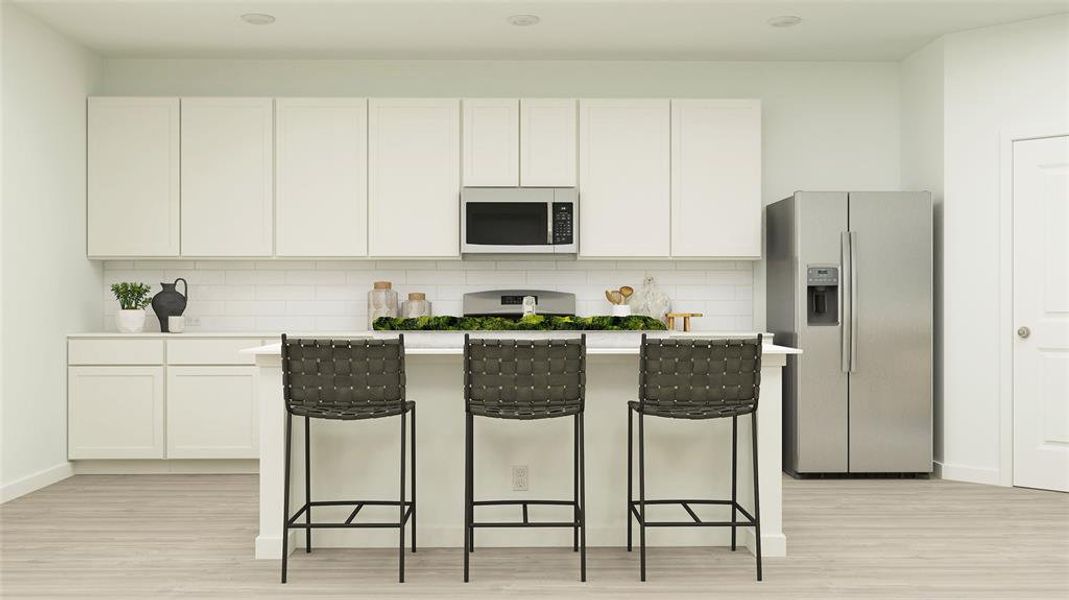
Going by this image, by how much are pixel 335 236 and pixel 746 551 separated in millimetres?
3172

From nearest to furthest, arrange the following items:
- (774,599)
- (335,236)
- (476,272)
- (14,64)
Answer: (774,599), (14,64), (335,236), (476,272)

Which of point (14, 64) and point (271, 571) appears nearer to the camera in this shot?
point (271, 571)

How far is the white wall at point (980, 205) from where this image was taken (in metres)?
4.39

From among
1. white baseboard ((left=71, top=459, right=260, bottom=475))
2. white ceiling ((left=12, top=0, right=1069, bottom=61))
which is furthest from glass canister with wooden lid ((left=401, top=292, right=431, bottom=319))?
white ceiling ((left=12, top=0, right=1069, bottom=61))

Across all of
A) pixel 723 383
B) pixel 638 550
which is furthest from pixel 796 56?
pixel 638 550

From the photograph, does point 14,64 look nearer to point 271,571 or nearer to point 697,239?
point 271,571

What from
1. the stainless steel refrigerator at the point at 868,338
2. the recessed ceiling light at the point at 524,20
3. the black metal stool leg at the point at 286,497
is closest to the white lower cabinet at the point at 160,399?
the black metal stool leg at the point at 286,497

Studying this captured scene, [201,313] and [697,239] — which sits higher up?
[697,239]

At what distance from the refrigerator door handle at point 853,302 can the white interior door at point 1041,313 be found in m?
0.89

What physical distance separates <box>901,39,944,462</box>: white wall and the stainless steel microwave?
7.49 feet

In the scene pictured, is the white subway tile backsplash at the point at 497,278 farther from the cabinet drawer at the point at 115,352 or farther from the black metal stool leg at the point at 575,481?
the black metal stool leg at the point at 575,481

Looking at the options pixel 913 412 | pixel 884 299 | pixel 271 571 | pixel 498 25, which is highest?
pixel 498 25

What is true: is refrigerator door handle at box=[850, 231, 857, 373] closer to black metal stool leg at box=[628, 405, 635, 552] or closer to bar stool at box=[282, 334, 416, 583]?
black metal stool leg at box=[628, 405, 635, 552]

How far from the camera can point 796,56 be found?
5.12 meters
